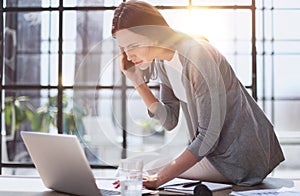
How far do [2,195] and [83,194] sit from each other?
271 mm

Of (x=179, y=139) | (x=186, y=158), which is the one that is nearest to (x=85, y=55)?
(x=179, y=139)

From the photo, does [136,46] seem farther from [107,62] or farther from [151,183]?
[107,62]

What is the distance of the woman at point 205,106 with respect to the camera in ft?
5.47

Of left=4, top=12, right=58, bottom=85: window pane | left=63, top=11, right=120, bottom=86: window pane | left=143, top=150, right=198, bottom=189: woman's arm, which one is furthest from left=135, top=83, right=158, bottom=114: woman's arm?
left=4, top=12, right=58, bottom=85: window pane

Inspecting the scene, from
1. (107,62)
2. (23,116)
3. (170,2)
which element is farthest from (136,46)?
(23,116)

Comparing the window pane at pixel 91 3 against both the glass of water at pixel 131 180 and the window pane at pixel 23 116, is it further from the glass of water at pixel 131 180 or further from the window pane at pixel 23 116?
the glass of water at pixel 131 180

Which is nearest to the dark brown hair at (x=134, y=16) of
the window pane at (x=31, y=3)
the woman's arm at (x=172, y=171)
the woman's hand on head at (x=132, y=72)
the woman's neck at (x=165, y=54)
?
the woman's neck at (x=165, y=54)

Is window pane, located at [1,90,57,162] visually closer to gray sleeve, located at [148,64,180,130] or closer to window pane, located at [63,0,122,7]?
window pane, located at [63,0,122,7]

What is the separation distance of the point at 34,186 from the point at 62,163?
334 mm

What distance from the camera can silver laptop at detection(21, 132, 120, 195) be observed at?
1.38 m

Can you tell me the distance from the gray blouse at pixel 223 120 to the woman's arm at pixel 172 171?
26mm

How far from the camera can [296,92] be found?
3432 mm

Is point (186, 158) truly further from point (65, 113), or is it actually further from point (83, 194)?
point (65, 113)

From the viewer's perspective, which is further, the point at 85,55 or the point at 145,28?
the point at 85,55
